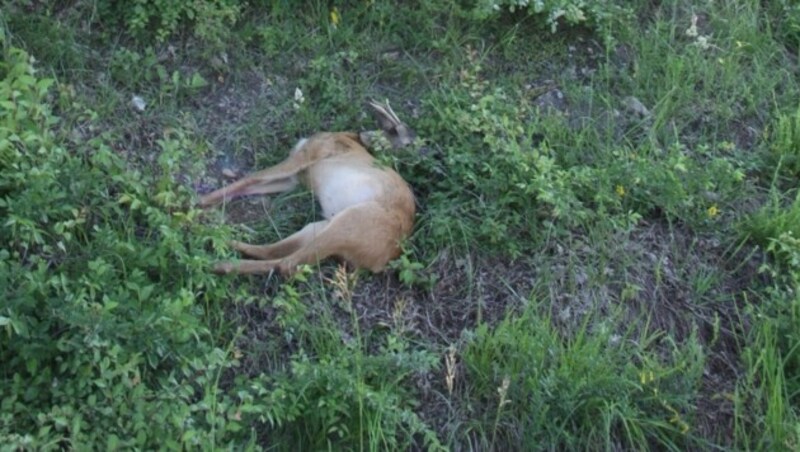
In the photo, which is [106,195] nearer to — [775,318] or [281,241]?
[281,241]

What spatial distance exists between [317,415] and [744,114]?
3251 millimetres

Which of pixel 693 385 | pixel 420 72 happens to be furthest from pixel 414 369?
pixel 420 72

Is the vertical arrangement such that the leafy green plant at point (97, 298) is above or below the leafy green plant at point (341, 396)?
above

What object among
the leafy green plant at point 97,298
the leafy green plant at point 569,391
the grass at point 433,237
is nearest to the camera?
the leafy green plant at point 97,298


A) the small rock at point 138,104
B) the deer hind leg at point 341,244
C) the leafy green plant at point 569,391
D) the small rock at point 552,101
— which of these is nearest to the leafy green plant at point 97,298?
the deer hind leg at point 341,244

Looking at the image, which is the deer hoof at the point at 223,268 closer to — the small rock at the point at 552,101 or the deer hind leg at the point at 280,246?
the deer hind leg at the point at 280,246

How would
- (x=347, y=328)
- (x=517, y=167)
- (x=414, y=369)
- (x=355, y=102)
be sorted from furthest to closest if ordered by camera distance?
1. (x=355, y=102)
2. (x=517, y=167)
3. (x=347, y=328)
4. (x=414, y=369)

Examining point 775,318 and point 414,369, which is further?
point 775,318

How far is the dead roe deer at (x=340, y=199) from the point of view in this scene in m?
5.31

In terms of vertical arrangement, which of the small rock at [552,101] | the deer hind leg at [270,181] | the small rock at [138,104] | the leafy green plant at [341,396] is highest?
the small rock at [552,101]

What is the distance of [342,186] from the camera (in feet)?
19.0

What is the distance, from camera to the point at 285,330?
16.5ft

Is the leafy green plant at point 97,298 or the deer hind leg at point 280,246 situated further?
the deer hind leg at point 280,246

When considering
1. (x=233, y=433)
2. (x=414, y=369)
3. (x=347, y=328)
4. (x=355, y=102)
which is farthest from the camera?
(x=355, y=102)
